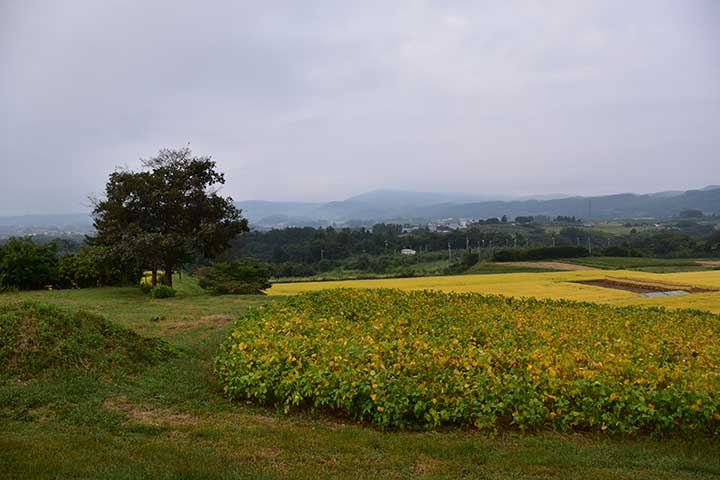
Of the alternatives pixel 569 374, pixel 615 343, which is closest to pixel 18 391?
pixel 569 374

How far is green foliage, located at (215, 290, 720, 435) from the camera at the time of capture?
5.70 m

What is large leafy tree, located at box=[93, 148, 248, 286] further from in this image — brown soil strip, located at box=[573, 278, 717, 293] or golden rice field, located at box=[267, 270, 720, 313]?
brown soil strip, located at box=[573, 278, 717, 293]

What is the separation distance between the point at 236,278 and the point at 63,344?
49.5ft

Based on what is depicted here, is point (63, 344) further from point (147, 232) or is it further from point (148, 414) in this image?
point (147, 232)

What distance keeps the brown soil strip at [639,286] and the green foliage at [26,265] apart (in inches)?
932

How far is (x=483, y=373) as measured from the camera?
6.24 m

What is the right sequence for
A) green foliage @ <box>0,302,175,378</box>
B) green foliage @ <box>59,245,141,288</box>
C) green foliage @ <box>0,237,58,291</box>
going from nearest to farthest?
green foliage @ <box>0,302,175,378</box> → green foliage @ <box>0,237,58,291</box> → green foliage @ <box>59,245,141,288</box>

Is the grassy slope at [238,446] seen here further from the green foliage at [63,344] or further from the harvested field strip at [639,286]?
the harvested field strip at [639,286]

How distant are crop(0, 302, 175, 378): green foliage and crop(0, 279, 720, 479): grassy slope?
0.48 meters

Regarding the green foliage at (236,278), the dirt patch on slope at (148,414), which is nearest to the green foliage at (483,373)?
the dirt patch on slope at (148,414)

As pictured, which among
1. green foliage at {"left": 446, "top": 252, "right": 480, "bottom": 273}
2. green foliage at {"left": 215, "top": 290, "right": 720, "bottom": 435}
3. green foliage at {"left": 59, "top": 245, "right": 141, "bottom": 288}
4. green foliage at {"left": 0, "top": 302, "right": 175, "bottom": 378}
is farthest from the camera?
green foliage at {"left": 446, "top": 252, "right": 480, "bottom": 273}

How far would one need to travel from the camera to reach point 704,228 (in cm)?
9950

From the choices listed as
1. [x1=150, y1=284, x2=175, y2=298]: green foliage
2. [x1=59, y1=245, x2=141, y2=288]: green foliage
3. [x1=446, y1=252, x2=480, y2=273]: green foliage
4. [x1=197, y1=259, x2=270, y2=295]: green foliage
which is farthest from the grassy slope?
[x1=446, y1=252, x2=480, y2=273]: green foliage

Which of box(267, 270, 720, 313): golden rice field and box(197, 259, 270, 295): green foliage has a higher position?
box(197, 259, 270, 295): green foliage
